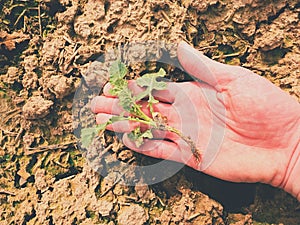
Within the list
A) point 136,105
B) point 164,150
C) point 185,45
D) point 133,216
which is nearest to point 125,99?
point 136,105

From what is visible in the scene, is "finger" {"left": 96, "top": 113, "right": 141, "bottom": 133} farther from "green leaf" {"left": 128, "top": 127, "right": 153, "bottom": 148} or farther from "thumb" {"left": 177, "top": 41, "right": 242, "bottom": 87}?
"thumb" {"left": 177, "top": 41, "right": 242, "bottom": 87}

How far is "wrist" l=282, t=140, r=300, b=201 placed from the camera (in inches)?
126

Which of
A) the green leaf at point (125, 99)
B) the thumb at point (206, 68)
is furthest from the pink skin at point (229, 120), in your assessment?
the green leaf at point (125, 99)

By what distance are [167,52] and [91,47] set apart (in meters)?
0.53

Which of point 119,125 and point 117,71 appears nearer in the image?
point 117,71

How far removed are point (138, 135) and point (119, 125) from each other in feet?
0.54

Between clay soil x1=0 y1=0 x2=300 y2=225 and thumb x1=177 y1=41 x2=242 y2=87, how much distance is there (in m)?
0.17

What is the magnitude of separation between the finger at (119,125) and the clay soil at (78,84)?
9 centimetres

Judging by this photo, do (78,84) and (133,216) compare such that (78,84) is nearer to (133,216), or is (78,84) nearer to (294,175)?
(133,216)

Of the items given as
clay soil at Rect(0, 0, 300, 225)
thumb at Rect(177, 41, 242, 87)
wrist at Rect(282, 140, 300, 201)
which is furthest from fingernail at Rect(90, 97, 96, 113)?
wrist at Rect(282, 140, 300, 201)

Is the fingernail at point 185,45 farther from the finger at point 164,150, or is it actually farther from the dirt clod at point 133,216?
the dirt clod at point 133,216

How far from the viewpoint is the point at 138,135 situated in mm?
3188

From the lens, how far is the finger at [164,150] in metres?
3.24

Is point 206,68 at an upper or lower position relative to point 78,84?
upper
